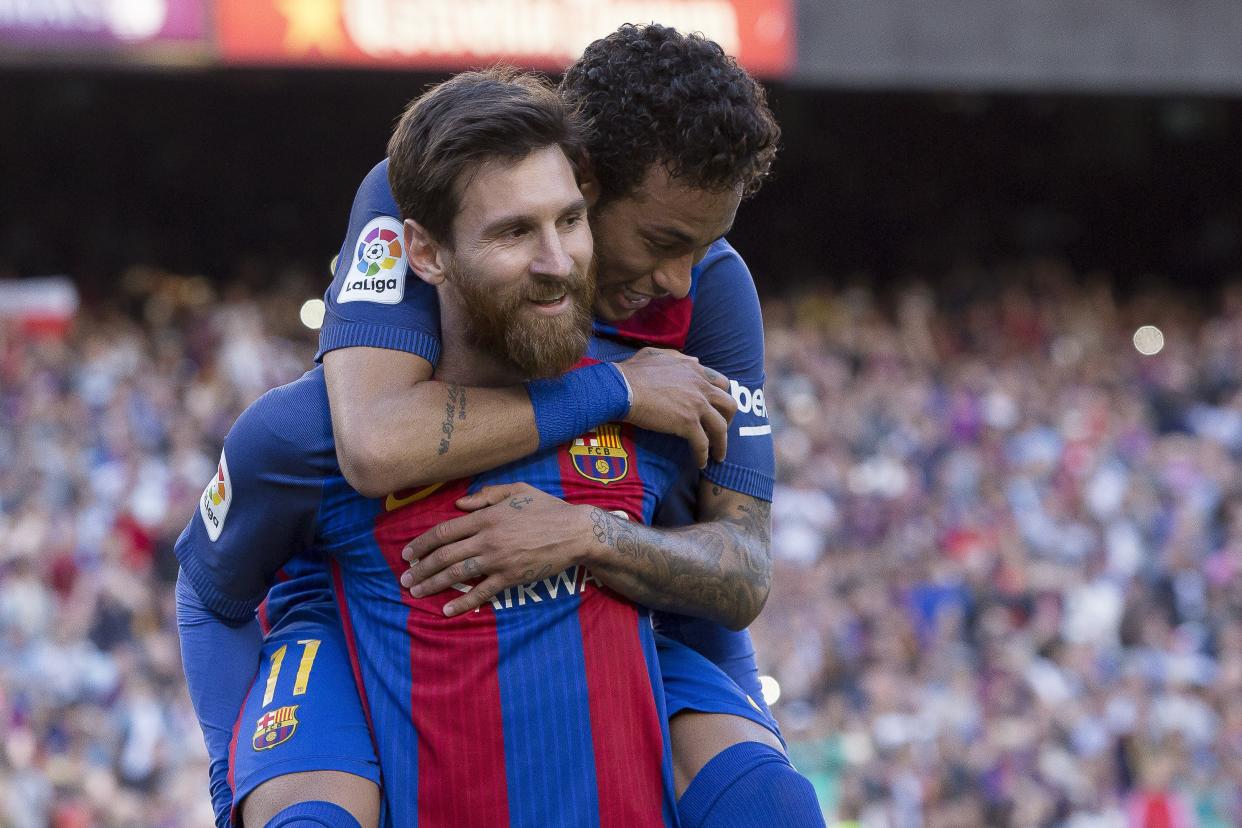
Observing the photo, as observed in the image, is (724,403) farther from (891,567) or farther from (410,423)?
(891,567)

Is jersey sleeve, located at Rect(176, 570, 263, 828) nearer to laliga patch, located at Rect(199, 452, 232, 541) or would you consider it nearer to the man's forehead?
laliga patch, located at Rect(199, 452, 232, 541)

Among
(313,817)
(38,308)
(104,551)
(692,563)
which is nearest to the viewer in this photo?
(313,817)

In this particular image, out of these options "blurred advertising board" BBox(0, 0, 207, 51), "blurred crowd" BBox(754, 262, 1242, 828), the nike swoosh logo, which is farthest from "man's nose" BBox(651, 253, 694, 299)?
"blurred advertising board" BBox(0, 0, 207, 51)

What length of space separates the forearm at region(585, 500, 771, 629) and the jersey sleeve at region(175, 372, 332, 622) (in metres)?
0.46

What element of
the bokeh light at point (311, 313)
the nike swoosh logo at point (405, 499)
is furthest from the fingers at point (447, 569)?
the bokeh light at point (311, 313)

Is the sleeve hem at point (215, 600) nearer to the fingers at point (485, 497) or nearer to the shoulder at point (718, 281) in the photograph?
the fingers at point (485, 497)

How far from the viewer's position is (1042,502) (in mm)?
12281

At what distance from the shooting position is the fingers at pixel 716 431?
270cm

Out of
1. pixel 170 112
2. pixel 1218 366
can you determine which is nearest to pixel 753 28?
pixel 1218 366

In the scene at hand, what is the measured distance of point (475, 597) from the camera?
2.48 metres

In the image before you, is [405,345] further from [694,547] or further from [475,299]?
[694,547]

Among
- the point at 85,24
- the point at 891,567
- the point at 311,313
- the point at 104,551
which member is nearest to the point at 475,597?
the point at 104,551

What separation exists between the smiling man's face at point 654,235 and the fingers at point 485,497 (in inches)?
15.6

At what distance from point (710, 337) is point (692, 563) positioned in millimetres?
469
